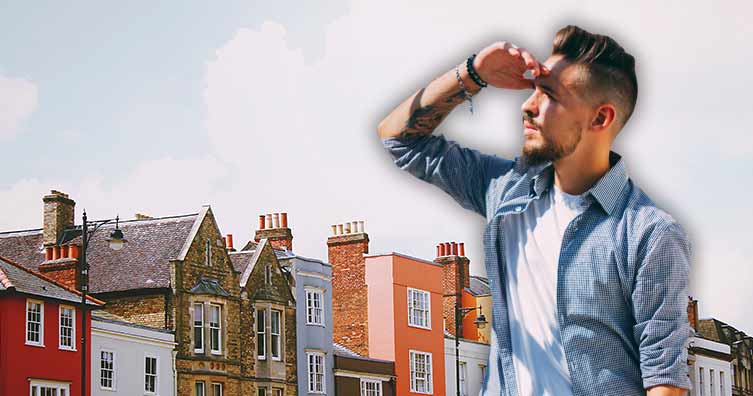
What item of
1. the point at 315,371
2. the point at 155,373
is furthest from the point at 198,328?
the point at 315,371

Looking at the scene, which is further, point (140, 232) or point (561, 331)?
point (140, 232)

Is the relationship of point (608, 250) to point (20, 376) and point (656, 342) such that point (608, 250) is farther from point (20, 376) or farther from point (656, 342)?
point (20, 376)

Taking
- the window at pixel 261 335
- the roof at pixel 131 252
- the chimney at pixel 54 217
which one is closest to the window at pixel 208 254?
the roof at pixel 131 252

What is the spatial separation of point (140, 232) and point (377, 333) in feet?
35.8

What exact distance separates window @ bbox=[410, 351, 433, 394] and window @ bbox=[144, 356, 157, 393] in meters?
14.1

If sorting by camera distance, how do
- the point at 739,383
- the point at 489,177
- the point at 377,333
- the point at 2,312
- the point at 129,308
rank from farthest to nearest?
the point at 739,383
the point at 377,333
the point at 129,308
the point at 2,312
the point at 489,177

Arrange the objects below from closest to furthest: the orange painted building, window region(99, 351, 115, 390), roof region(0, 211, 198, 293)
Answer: window region(99, 351, 115, 390)
roof region(0, 211, 198, 293)
the orange painted building

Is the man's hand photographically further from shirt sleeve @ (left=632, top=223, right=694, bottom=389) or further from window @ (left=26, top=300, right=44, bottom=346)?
window @ (left=26, top=300, right=44, bottom=346)

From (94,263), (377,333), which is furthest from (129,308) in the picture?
(377,333)

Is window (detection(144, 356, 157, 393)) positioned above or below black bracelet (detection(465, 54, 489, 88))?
above

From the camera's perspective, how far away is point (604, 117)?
3355 mm

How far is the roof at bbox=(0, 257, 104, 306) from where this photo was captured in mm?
35062

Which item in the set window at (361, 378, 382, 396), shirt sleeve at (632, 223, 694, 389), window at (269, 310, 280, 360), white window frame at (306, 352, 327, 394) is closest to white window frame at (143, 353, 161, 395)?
window at (269, 310, 280, 360)

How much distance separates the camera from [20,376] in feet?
116
